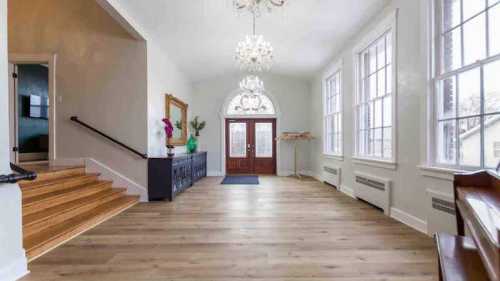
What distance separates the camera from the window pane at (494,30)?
2354 mm

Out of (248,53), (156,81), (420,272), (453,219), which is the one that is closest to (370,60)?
(248,53)

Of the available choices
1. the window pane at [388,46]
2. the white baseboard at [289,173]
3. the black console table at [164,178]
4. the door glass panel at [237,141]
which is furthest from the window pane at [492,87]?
the door glass panel at [237,141]

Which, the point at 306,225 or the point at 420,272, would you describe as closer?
the point at 420,272

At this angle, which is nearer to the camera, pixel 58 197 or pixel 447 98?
pixel 447 98

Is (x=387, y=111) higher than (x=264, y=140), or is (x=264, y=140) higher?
(x=387, y=111)

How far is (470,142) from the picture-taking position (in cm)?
270

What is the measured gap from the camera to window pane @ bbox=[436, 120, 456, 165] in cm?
295

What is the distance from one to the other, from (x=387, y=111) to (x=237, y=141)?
5.90 m

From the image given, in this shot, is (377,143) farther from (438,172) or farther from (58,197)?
(58,197)

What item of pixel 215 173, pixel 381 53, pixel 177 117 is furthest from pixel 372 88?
pixel 215 173

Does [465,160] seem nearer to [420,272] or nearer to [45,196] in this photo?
[420,272]

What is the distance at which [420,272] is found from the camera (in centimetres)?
224

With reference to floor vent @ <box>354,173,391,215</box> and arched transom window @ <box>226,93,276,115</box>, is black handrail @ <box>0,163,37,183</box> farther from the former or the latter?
arched transom window @ <box>226,93,276,115</box>

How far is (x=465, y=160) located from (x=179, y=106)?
618 centimetres
